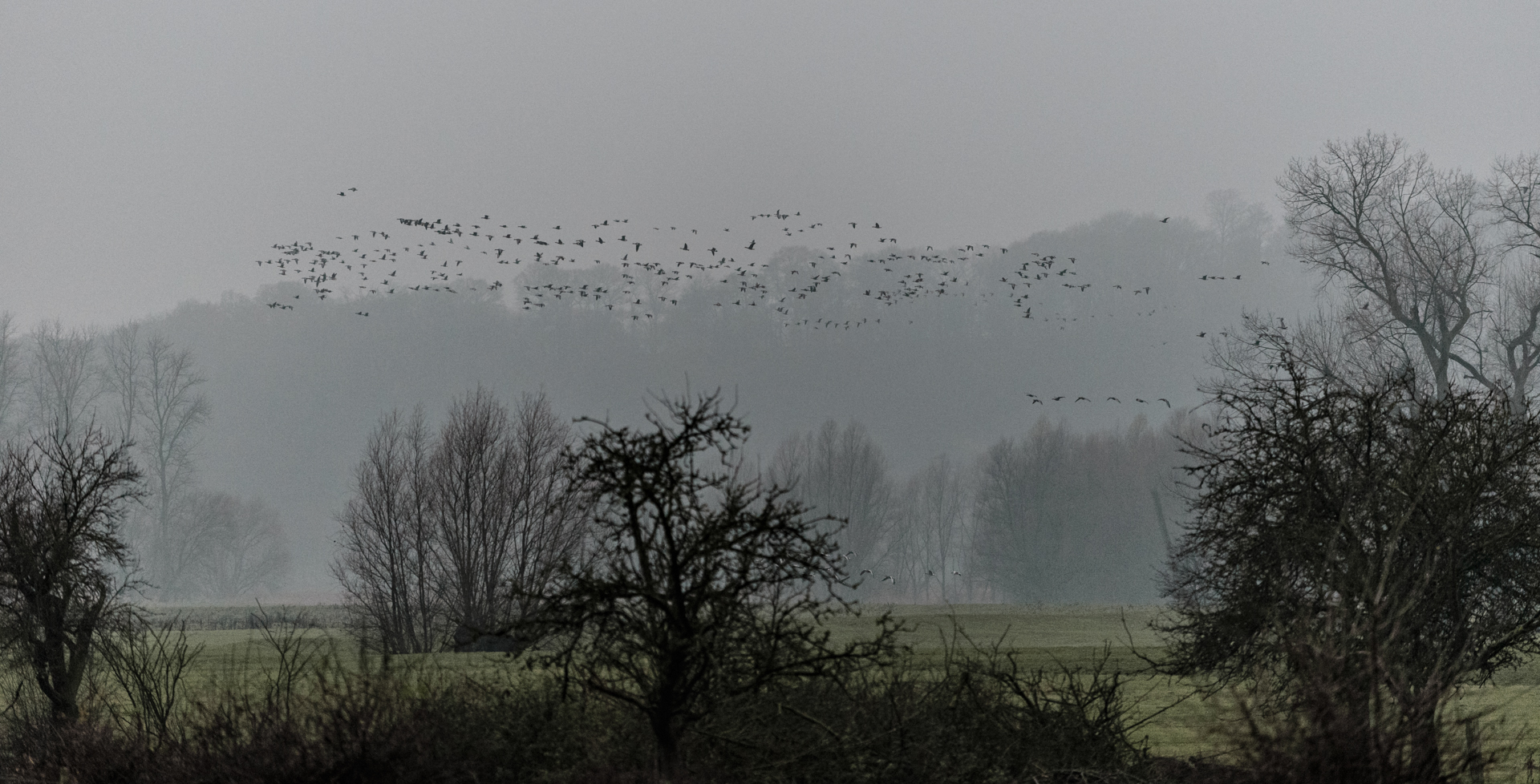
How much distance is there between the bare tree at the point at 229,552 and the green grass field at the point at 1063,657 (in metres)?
23.9

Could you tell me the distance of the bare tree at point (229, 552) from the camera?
81.7m

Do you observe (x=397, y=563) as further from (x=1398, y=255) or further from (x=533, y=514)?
(x=1398, y=255)

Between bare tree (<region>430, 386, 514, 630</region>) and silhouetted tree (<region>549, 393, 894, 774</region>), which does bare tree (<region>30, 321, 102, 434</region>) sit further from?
silhouetted tree (<region>549, 393, 894, 774</region>)

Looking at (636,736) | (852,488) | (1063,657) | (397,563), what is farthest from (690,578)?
(852,488)

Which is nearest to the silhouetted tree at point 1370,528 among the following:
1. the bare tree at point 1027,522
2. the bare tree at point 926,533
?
the bare tree at point 1027,522

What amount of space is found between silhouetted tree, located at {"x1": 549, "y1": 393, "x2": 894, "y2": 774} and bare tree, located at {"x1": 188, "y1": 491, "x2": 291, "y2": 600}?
3195 inches

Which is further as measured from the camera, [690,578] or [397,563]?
[397,563]

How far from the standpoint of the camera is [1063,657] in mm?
25766

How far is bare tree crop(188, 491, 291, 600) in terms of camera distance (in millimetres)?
81688

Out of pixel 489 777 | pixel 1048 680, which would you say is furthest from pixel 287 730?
pixel 1048 680

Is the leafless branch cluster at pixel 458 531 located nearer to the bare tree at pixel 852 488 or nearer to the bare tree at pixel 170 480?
the bare tree at pixel 852 488

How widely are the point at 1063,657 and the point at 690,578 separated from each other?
19813 millimetres

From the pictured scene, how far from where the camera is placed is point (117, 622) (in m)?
18.6

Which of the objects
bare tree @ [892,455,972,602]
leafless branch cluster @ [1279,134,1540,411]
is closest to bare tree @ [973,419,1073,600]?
bare tree @ [892,455,972,602]
